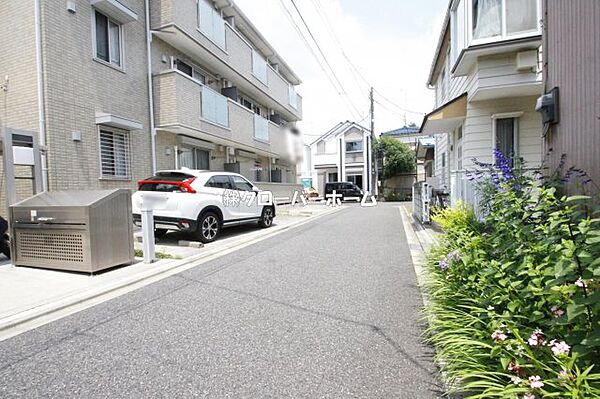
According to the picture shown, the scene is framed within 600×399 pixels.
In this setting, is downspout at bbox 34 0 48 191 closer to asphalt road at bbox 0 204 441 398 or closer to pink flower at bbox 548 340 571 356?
asphalt road at bbox 0 204 441 398

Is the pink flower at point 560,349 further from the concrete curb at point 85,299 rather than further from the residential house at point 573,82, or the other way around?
the concrete curb at point 85,299

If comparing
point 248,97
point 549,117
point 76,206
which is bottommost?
point 76,206

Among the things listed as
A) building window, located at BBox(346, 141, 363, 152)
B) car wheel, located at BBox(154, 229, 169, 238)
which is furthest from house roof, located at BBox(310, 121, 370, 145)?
car wheel, located at BBox(154, 229, 169, 238)

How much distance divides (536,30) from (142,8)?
35.6 feet

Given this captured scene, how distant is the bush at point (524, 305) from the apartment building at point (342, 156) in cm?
3061

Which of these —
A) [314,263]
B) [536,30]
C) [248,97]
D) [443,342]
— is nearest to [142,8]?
[248,97]

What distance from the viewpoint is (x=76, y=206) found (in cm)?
523

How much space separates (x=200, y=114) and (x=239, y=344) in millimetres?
10145

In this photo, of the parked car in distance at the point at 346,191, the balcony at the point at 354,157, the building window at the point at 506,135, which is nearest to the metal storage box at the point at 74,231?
the building window at the point at 506,135

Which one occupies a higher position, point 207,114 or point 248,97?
point 248,97

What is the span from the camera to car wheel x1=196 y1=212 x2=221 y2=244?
25.8ft

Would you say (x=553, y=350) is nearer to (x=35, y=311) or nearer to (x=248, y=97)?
(x=35, y=311)

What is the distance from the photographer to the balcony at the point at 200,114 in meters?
10.8

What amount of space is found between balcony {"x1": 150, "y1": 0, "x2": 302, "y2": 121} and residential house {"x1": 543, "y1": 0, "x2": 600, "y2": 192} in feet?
33.7
